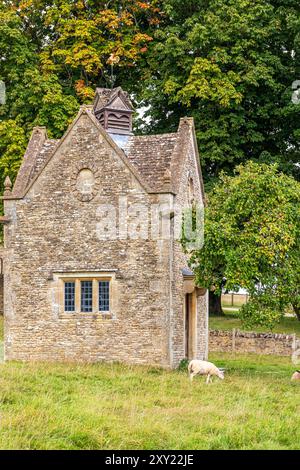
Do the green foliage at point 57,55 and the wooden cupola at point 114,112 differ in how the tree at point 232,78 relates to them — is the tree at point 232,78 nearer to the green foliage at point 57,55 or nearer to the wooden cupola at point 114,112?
the green foliage at point 57,55

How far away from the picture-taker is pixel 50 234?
2762 centimetres

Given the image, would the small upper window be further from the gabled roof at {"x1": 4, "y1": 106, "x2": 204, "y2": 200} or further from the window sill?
the gabled roof at {"x1": 4, "y1": 106, "x2": 204, "y2": 200}

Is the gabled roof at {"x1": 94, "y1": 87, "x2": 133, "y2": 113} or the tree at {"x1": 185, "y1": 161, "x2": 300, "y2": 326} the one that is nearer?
the tree at {"x1": 185, "y1": 161, "x2": 300, "y2": 326}

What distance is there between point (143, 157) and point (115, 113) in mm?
2654

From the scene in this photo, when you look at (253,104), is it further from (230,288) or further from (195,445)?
(195,445)

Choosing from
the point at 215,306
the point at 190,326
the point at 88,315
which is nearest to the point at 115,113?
the point at 88,315

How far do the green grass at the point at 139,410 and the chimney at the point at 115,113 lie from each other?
9.38 metres

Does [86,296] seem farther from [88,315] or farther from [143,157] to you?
[143,157]

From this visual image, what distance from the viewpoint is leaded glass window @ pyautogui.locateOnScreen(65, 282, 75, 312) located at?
27.4m

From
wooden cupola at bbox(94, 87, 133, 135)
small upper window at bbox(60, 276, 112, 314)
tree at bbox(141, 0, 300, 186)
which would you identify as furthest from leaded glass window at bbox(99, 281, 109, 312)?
tree at bbox(141, 0, 300, 186)

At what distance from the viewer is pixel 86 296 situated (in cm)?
2733

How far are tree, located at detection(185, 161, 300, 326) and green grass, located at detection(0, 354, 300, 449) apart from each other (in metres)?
2.57

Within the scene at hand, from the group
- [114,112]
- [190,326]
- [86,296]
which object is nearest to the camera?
[86,296]
